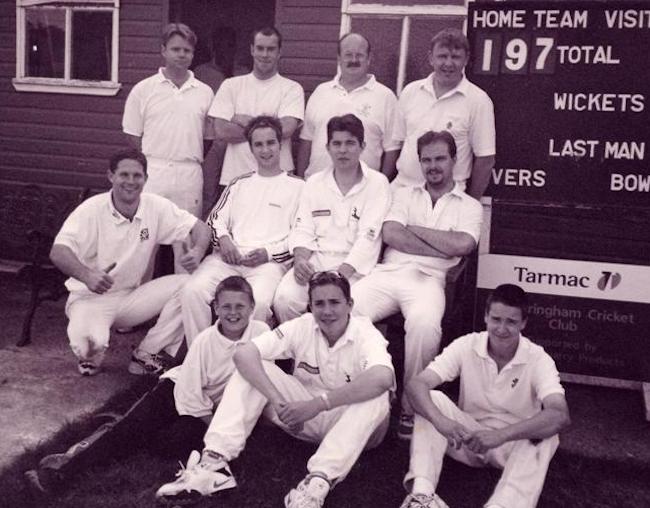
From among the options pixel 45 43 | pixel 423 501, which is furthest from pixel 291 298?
pixel 45 43

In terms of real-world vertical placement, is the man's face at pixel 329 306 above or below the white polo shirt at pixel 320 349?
above

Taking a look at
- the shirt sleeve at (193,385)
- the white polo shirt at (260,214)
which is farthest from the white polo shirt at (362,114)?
the shirt sleeve at (193,385)

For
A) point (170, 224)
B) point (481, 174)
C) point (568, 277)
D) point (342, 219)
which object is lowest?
point (568, 277)

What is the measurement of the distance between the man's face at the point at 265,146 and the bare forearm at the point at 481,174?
1164mm

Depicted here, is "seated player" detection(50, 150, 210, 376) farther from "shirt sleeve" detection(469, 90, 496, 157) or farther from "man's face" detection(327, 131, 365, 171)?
"shirt sleeve" detection(469, 90, 496, 157)

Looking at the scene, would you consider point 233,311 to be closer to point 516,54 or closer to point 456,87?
point 456,87

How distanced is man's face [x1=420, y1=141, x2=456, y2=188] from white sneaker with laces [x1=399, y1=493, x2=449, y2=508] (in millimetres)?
1795

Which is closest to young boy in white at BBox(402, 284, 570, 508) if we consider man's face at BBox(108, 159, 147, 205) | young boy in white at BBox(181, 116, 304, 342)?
young boy in white at BBox(181, 116, 304, 342)

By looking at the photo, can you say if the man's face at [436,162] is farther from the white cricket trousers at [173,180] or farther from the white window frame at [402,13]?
the white cricket trousers at [173,180]

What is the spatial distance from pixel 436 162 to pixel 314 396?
1.47 metres

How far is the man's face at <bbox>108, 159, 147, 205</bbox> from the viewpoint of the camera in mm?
4223

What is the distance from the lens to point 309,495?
9.32 ft

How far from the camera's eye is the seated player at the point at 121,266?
13.8ft

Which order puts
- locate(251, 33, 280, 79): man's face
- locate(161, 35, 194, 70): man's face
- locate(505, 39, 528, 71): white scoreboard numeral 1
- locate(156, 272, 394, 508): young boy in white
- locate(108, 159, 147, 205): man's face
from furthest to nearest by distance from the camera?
locate(161, 35, 194, 70): man's face → locate(251, 33, 280, 79): man's face → locate(108, 159, 147, 205): man's face → locate(505, 39, 528, 71): white scoreboard numeral 1 → locate(156, 272, 394, 508): young boy in white
